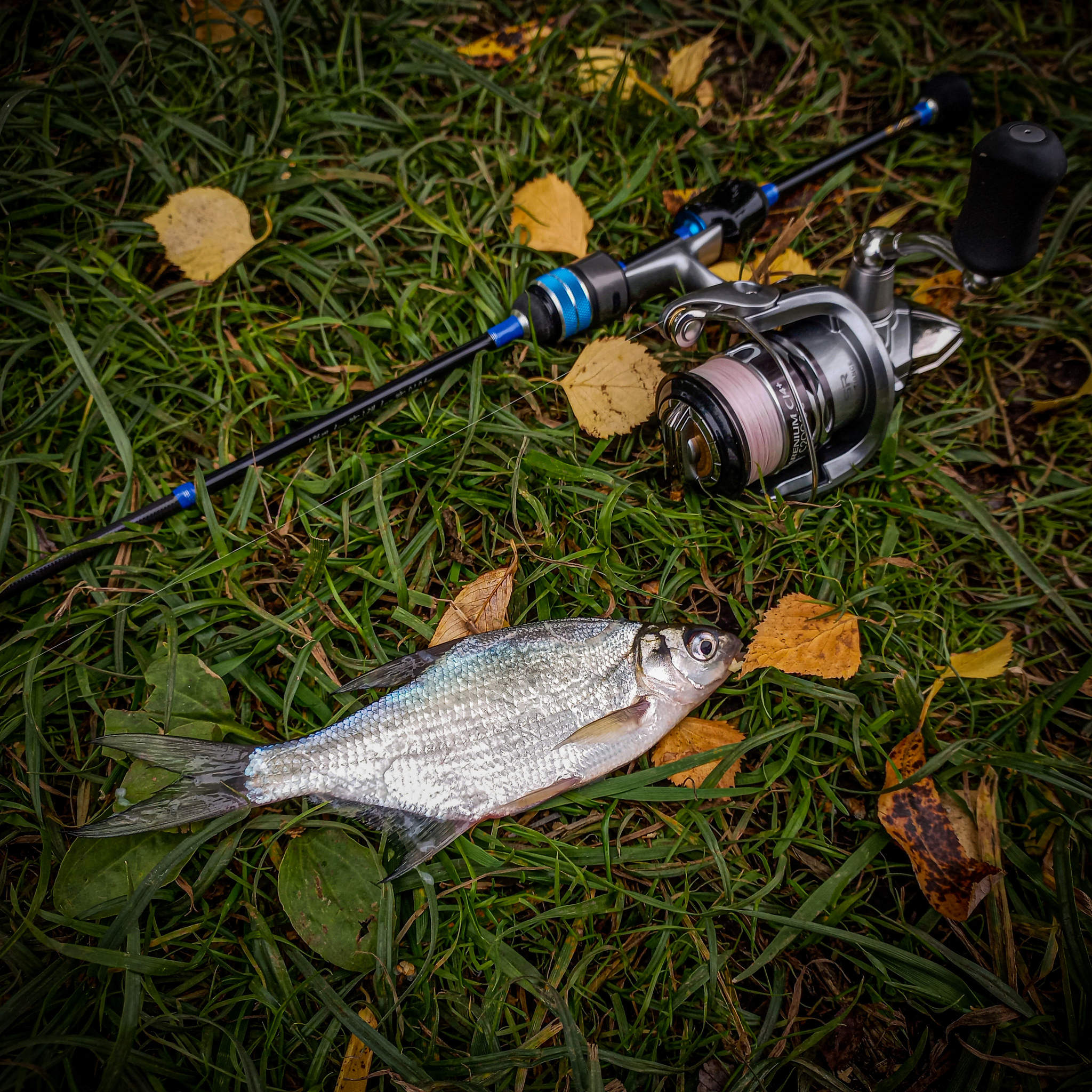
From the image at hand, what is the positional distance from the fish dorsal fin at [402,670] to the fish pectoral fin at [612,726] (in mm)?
475

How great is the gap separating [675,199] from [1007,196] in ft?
4.38

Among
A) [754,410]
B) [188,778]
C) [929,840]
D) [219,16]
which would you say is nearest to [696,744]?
[929,840]

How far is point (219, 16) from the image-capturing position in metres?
3.18

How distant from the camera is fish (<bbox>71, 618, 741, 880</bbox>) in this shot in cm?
222

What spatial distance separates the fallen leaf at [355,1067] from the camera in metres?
2.17

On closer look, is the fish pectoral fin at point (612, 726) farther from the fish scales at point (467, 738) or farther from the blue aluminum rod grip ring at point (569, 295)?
the blue aluminum rod grip ring at point (569, 295)

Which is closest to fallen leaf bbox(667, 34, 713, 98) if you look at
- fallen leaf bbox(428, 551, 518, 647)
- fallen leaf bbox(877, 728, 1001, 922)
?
fallen leaf bbox(428, 551, 518, 647)

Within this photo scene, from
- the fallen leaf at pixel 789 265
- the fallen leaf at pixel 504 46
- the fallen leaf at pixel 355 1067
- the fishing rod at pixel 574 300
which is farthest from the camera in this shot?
the fallen leaf at pixel 504 46

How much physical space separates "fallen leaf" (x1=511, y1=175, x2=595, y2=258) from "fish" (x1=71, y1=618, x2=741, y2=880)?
1607mm

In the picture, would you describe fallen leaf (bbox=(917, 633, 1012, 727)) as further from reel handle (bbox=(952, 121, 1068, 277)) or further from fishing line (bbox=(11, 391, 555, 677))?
fishing line (bbox=(11, 391, 555, 677))

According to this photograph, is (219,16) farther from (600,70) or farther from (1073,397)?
(1073,397)

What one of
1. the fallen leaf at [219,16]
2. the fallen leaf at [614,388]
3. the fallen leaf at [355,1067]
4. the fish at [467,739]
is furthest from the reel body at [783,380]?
the fallen leaf at [219,16]

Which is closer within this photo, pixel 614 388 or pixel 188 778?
pixel 188 778

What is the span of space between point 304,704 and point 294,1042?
0.99 m
